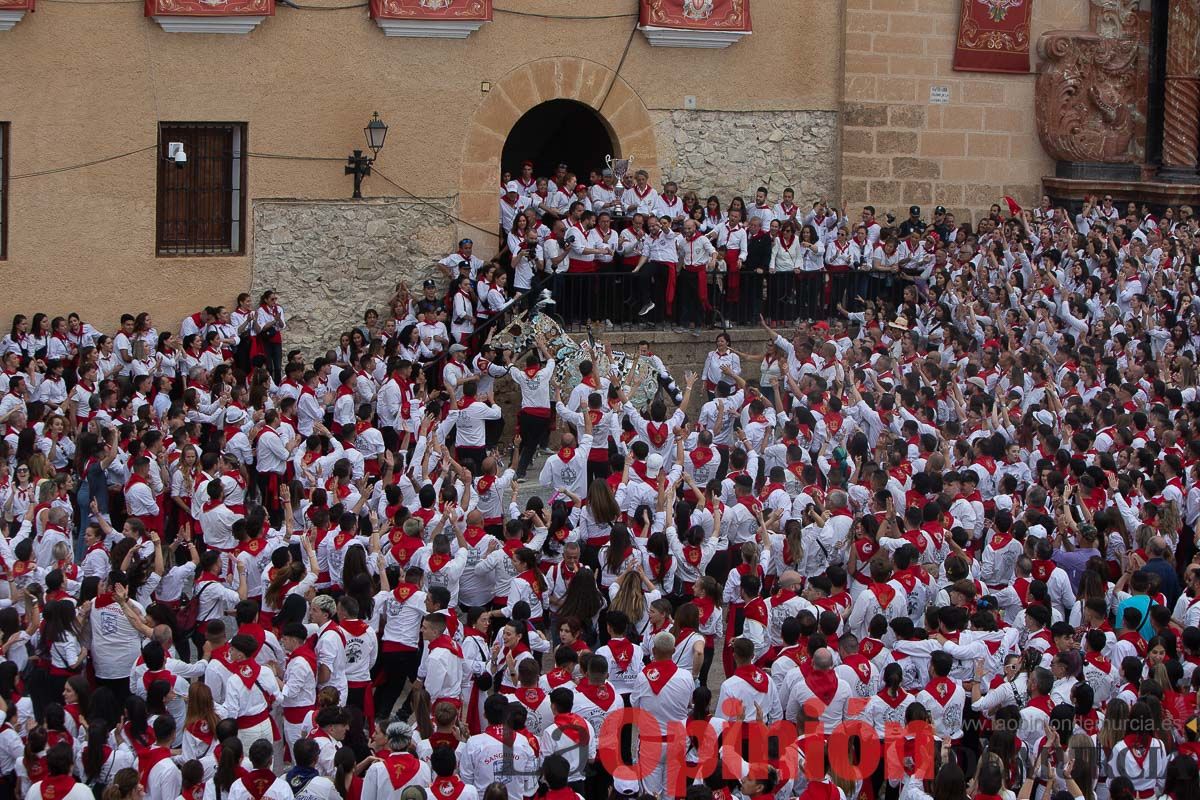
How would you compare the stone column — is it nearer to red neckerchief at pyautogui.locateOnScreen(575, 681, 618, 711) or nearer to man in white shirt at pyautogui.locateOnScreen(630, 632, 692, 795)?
man in white shirt at pyautogui.locateOnScreen(630, 632, 692, 795)

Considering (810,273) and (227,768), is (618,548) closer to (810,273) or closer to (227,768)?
(227,768)

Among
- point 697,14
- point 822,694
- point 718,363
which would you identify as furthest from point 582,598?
point 697,14

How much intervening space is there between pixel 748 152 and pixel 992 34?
158 inches

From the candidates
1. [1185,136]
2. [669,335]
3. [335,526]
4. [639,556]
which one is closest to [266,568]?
[335,526]

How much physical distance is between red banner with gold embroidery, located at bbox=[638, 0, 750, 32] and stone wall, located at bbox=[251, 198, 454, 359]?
3.69 meters

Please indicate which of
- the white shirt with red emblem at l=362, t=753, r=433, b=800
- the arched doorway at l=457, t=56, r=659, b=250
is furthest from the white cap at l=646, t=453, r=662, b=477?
the arched doorway at l=457, t=56, r=659, b=250

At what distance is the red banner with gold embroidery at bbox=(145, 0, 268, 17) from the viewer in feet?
62.7

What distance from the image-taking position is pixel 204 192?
20.0 metres

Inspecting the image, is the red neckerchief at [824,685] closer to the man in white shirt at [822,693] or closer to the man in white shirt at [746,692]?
the man in white shirt at [822,693]

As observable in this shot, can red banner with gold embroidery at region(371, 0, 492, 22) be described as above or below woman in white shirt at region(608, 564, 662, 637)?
above

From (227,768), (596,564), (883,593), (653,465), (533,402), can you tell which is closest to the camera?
(227,768)

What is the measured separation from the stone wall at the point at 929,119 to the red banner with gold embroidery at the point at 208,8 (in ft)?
26.7

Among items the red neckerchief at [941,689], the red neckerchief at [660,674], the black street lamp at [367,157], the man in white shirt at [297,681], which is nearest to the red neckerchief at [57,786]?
the man in white shirt at [297,681]

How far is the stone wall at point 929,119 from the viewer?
76.6ft
